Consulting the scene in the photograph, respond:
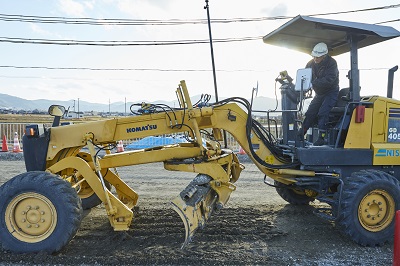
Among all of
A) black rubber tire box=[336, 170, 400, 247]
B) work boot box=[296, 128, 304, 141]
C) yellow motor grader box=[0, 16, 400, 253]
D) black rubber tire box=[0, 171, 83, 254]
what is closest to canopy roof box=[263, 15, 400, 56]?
yellow motor grader box=[0, 16, 400, 253]

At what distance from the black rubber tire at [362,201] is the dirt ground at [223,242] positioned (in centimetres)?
16

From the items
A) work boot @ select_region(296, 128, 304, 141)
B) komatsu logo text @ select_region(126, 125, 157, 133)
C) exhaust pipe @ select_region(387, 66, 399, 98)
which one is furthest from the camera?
work boot @ select_region(296, 128, 304, 141)

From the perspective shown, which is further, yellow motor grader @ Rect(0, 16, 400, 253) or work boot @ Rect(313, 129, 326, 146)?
work boot @ Rect(313, 129, 326, 146)

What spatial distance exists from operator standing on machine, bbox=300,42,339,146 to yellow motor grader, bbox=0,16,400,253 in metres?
0.18

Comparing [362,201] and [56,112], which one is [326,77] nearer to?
[362,201]

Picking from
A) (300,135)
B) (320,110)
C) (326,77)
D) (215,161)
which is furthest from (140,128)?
(326,77)

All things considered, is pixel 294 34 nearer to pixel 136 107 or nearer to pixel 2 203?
pixel 136 107

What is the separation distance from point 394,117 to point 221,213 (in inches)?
124

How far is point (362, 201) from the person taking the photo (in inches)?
195

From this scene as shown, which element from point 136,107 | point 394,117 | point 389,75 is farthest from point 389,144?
point 136,107

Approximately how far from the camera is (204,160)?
514 cm

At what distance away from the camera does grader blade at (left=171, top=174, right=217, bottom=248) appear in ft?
14.7

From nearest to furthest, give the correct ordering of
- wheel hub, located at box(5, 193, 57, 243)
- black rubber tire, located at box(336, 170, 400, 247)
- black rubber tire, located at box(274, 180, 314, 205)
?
wheel hub, located at box(5, 193, 57, 243) < black rubber tire, located at box(336, 170, 400, 247) < black rubber tire, located at box(274, 180, 314, 205)

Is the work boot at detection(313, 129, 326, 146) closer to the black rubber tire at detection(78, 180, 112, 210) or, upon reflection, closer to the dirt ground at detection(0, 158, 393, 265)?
the dirt ground at detection(0, 158, 393, 265)
